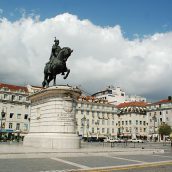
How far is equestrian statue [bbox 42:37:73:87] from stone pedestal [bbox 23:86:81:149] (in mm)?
2356

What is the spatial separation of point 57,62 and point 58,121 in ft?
20.5

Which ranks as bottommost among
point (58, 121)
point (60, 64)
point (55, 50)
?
point (58, 121)

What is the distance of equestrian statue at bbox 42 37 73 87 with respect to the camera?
28.8 meters

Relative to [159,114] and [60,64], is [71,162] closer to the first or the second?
[60,64]

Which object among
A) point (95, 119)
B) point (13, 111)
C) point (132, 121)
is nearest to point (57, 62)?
point (13, 111)

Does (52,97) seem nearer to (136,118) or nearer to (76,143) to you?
(76,143)

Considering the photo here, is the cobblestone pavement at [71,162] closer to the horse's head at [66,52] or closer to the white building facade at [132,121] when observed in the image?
the horse's head at [66,52]

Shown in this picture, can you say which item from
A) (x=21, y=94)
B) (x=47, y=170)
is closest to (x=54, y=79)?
(x=47, y=170)

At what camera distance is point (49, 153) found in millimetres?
20234

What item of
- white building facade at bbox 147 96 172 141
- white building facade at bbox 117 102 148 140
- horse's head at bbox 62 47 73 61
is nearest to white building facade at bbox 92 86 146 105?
white building facade at bbox 117 102 148 140

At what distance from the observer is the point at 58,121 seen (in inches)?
1031

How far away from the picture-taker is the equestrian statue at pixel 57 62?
28.8 metres

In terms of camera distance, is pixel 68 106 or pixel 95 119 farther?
pixel 95 119

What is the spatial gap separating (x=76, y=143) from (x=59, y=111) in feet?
11.1
